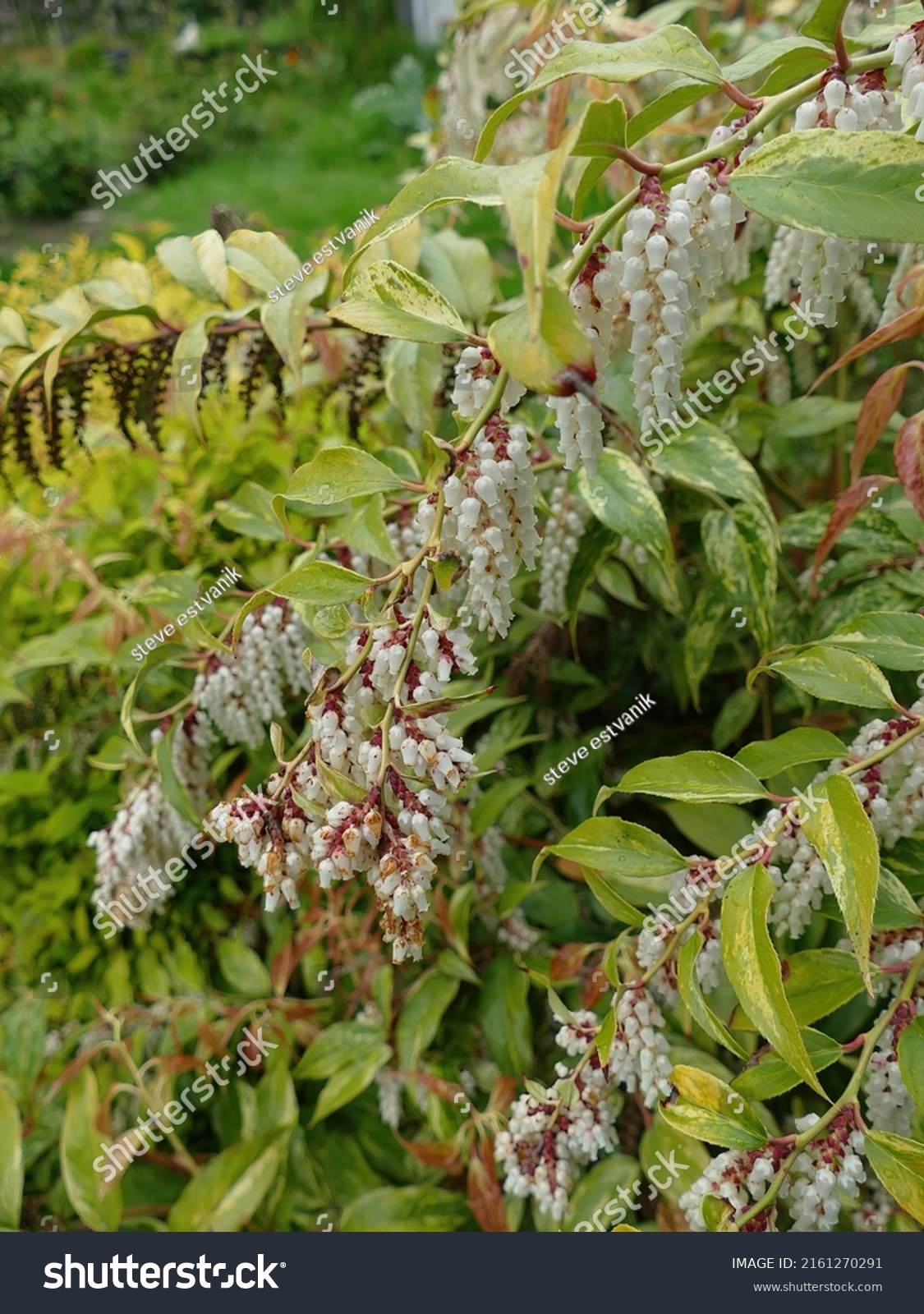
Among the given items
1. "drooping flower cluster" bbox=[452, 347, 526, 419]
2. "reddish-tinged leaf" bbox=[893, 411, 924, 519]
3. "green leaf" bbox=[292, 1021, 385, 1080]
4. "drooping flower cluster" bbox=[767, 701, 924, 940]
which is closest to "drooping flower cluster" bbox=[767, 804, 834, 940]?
"drooping flower cluster" bbox=[767, 701, 924, 940]

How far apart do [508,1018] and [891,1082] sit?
0.55 m

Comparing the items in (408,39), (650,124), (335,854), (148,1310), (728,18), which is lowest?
(148,1310)

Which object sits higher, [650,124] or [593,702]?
[650,124]

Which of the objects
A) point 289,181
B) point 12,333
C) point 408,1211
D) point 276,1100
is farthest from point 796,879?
point 289,181

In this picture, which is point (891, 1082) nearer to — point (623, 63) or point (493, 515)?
point (493, 515)

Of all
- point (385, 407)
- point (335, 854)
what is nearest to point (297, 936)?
point (385, 407)

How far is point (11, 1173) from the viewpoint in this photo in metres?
1.23

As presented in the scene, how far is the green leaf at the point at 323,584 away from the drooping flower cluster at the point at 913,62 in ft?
1.40

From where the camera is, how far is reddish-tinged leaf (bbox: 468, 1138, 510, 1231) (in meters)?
1.11

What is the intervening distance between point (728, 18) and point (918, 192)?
2033 mm

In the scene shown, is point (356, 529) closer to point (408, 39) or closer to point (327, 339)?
point (327, 339)

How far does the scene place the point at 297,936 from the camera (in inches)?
56.6

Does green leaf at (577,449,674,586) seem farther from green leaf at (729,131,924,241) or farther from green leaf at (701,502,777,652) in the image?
green leaf at (729,131,924,241)

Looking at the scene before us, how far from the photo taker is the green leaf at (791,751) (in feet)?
2.53
